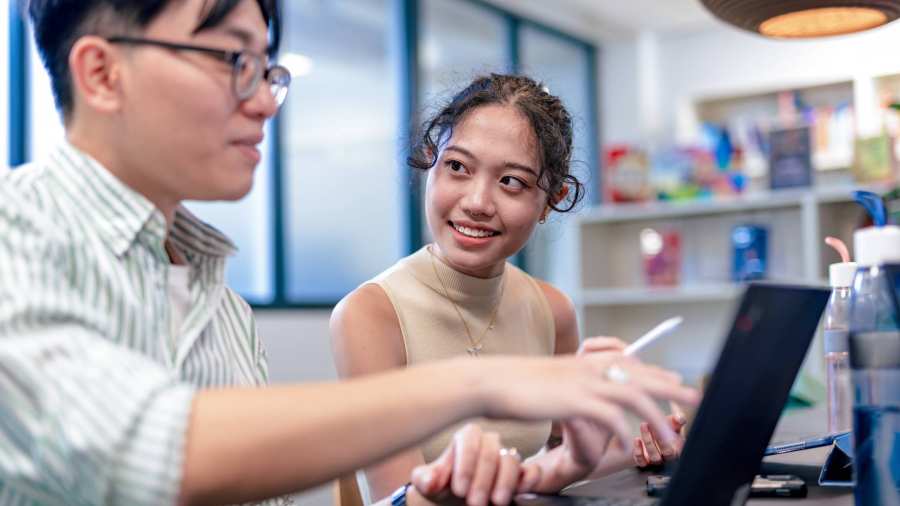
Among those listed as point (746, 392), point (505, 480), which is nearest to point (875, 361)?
point (746, 392)

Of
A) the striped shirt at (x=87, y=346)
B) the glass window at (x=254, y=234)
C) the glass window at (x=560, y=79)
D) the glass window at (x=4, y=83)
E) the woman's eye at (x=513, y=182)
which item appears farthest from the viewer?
the glass window at (x=560, y=79)

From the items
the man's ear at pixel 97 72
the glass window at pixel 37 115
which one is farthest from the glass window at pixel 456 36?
the man's ear at pixel 97 72

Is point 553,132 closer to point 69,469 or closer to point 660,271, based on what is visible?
point 69,469

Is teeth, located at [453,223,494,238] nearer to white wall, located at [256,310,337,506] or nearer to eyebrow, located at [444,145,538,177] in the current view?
eyebrow, located at [444,145,538,177]

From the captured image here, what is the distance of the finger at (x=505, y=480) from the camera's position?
92 cm

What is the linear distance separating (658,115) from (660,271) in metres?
1.55

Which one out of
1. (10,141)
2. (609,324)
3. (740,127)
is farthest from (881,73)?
(740,127)

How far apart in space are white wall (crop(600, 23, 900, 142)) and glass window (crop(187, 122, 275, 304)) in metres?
2.66

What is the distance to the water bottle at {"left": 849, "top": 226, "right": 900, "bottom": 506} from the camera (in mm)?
832

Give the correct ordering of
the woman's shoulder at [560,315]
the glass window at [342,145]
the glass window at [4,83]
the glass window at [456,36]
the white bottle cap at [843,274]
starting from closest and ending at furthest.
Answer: the white bottle cap at [843,274] → the woman's shoulder at [560,315] → the glass window at [4,83] → the glass window at [342,145] → the glass window at [456,36]

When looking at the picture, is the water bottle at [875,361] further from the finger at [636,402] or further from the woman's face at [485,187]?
the woman's face at [485,187]

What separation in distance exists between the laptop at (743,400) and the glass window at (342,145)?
3860mm

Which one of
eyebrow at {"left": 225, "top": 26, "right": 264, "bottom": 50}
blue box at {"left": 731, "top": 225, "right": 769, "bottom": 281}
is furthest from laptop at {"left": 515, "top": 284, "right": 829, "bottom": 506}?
blue box at {"left": 731, "top": 225, "right": 769, "bottom": 281}

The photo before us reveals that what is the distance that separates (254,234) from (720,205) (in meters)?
2.19
